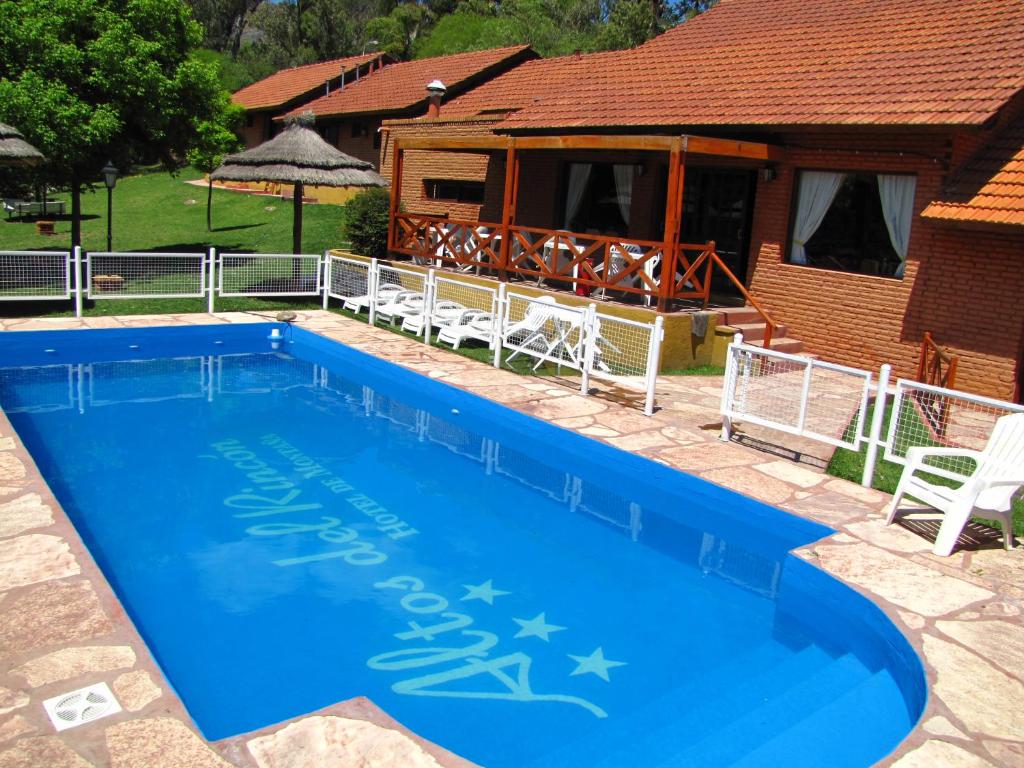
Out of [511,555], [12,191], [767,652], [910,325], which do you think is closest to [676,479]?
[511,555]

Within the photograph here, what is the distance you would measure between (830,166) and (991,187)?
2376 mm

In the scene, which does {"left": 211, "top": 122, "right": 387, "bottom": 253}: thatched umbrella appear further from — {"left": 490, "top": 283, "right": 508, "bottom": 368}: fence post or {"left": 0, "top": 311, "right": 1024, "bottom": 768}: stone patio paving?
{"left": 0, "top": 311, "right": 1024, "bottom": 768}: stone patio paving

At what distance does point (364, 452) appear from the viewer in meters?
9.61

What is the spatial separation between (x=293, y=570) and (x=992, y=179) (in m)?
9.98

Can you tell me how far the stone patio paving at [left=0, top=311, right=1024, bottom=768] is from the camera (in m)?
3.81

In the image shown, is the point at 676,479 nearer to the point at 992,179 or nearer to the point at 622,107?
the point at 992,179

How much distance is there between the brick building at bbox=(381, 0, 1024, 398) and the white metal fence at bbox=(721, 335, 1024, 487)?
277 cm

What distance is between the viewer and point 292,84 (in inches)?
1549

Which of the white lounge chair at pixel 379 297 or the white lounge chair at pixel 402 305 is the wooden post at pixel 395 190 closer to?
the white lounge chair at pixel 379 297

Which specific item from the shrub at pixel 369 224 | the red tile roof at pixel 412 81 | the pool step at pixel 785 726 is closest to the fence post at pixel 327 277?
the shrub at pixel 369 224

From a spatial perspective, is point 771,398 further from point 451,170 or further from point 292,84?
point 292,84

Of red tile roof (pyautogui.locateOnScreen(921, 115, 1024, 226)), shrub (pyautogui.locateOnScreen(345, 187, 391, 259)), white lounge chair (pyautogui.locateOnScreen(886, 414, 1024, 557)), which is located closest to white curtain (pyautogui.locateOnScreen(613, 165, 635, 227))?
shrub (pyautogui.locateOnScreen(345, 187, 391, 259))

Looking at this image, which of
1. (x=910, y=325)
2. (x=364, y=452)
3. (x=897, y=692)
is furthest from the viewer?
(x=910, y=325)

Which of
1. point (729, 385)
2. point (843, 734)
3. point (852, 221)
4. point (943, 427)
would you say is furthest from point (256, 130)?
point (843, 734)
